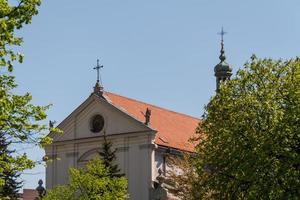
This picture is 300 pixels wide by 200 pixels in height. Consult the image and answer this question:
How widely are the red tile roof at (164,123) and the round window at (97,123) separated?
1733 mm

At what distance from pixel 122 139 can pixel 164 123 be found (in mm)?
6783

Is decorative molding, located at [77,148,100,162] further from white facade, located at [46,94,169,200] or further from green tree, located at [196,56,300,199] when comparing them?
green tree, located at [196,56,300,199]

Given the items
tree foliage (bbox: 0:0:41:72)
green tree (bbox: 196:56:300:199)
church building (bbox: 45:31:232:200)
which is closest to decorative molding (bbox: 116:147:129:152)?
church building (bbox: 45:31:232:200)

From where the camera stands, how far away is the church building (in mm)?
50250

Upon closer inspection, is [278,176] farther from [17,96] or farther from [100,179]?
[100,179]

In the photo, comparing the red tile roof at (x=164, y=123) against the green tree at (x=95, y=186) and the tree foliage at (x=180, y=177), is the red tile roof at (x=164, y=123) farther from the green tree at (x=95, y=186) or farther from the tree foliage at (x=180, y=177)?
the green tree at (x=95, y=186)

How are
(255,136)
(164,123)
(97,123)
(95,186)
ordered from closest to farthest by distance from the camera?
(255,136)
(95,186)
(97,123)
(164,123)

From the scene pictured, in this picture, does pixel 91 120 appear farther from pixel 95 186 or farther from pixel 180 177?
pixel 95 186

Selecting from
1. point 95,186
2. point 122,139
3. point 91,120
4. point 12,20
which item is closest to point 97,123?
point 91,120

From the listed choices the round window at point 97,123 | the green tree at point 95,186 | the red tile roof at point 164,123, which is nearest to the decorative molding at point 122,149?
the red tile roof at point 164,123

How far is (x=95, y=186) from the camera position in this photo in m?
36.9

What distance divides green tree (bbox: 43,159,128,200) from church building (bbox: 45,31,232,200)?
1121cm

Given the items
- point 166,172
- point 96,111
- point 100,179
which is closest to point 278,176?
point 100,179

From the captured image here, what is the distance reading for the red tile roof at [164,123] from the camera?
5338 centimetres
